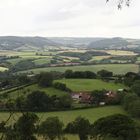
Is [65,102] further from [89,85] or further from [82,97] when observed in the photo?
[89,85]

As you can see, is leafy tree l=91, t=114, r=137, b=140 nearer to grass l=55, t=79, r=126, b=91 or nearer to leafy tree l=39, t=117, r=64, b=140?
leafy tree l=39, t=117, r=64, b=140

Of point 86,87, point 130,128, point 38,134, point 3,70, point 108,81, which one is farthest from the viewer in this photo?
point 3,70

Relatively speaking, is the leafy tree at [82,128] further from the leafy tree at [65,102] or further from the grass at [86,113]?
the leafy tree at [65,102]

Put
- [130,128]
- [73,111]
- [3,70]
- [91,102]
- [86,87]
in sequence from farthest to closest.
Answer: [3,70], [86,87], [91,102], [73,111], [130,128]

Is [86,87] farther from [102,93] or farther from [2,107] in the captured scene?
[2,107]

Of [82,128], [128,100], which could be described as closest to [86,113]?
[128,100]

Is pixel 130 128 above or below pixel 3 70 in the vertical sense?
above

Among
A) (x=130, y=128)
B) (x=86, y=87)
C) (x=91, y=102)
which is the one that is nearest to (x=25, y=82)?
(x=86, y=87)
